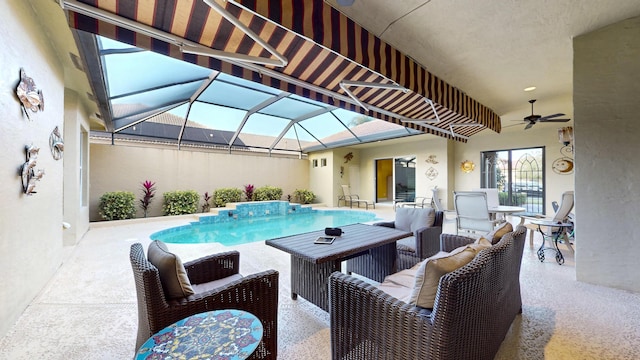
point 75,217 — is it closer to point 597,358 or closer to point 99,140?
point 99,140

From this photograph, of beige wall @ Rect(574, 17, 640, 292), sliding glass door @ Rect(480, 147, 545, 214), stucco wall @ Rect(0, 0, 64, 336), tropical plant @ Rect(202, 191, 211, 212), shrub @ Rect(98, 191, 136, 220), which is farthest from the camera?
tropical plant @ Rect(202, 191, 211, 212)

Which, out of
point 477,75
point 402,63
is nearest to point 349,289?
point 402,63

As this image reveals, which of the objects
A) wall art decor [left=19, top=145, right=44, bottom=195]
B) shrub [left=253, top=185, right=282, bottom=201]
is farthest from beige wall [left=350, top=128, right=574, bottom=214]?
wall art decor [left=19, top=145, right=44, bottom=195]

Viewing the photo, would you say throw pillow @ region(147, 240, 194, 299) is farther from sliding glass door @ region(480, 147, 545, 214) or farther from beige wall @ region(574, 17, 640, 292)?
sliding glass door @ region(480, 147, 545, 214)

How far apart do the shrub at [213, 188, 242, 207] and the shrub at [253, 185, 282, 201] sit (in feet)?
2.75

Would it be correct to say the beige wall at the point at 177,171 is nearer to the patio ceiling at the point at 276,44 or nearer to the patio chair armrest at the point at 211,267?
the patio ceiling at the point at 276,44

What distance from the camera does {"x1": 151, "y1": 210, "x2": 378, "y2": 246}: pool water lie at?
22.8ft

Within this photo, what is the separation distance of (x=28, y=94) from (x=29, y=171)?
2.69 ft

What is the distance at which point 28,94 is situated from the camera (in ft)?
8.86

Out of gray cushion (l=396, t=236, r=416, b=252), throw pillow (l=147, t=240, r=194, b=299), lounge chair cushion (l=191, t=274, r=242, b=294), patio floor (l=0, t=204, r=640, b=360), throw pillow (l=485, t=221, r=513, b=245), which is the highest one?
throw pillow (l=485, t=221, r=513, b=245)

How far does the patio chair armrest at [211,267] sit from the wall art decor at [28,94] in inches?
95.9

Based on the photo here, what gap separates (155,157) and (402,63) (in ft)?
31.2

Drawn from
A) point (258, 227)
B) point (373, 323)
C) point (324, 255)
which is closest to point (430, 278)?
point (373, 323)

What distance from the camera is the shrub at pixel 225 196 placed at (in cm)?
1056
